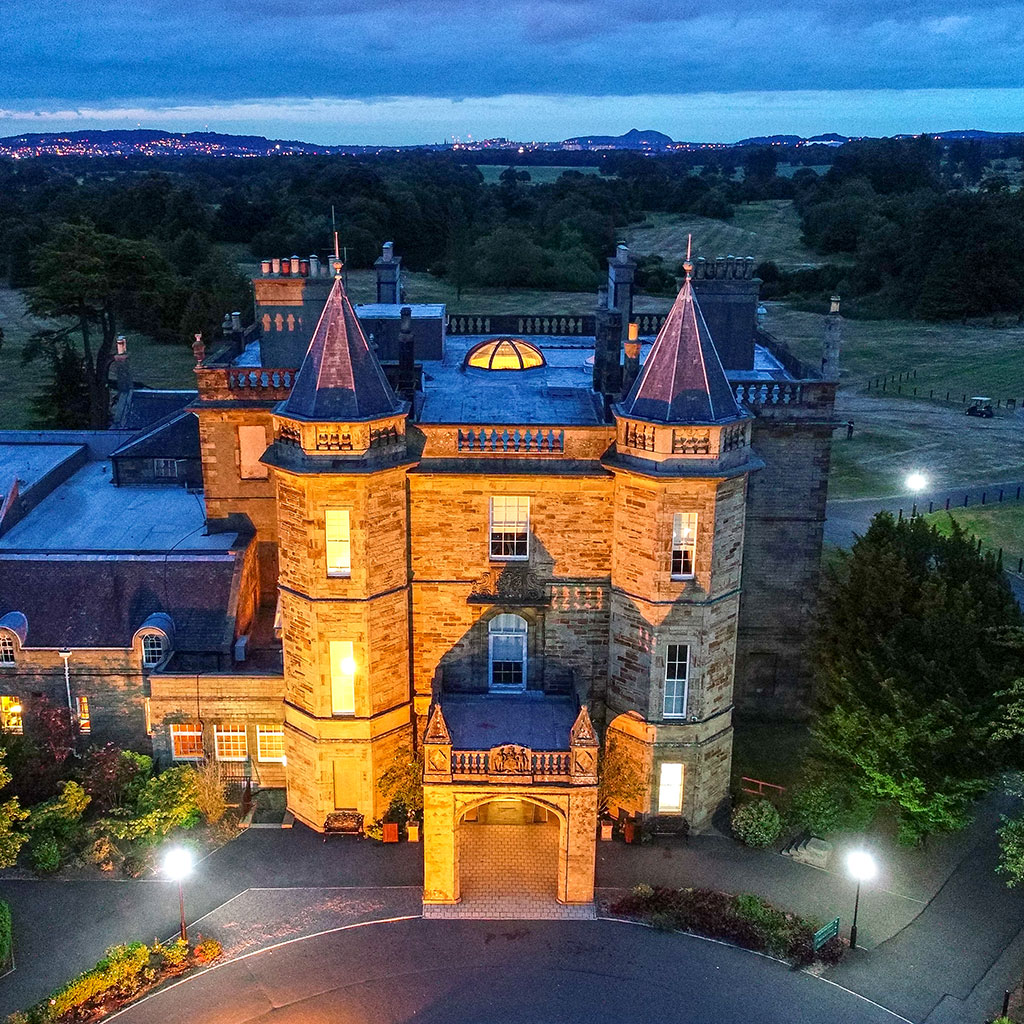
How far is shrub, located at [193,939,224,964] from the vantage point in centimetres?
2552

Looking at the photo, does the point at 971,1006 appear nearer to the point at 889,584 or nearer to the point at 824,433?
the point at 889,584

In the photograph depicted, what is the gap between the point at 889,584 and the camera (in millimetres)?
31625

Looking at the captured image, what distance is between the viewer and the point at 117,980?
24219 mm

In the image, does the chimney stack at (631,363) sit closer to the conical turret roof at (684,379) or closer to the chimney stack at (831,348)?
the conical turret roof at (684,379)

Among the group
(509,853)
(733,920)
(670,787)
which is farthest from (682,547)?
(509,853)

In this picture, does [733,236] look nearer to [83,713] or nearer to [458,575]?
[458,575]

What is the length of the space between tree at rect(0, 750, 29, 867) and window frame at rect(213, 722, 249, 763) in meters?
5.77

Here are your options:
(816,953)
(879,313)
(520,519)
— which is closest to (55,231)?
(520,519)

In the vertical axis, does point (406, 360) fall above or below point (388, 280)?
below

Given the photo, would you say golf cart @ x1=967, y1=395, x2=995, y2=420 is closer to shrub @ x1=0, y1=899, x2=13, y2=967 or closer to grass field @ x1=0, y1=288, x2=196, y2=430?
grass field @ x1=0, y1=288, x2=196, y2=430

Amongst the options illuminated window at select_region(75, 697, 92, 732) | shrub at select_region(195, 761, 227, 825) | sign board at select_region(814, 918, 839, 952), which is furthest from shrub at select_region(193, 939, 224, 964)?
sign board at select_region(814, 918, 839, 952)

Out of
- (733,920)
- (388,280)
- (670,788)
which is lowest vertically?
(733,920)

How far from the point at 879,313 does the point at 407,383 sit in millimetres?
110848

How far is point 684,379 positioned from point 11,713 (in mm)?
23115
